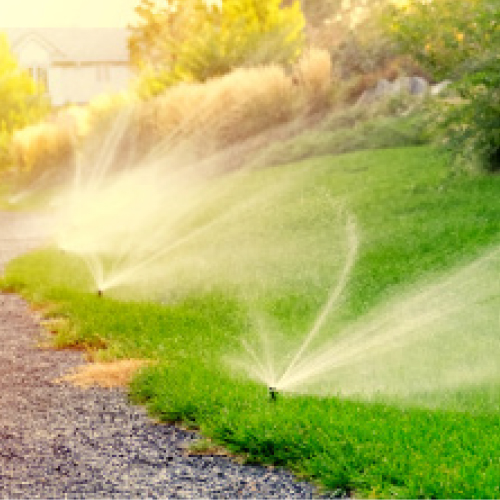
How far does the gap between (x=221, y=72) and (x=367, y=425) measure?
2318cm

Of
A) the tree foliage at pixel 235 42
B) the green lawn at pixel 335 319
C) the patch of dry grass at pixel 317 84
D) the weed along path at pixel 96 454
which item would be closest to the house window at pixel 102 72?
the tree foliage at pixel 235 42

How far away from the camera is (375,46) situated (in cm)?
2642

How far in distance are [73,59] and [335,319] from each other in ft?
171

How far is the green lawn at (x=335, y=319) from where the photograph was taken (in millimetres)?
4621

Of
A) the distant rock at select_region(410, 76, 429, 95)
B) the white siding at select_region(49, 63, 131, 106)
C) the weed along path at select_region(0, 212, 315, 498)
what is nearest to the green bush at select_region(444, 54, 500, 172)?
the weed along path at select_region(0, 212, 315, 498)

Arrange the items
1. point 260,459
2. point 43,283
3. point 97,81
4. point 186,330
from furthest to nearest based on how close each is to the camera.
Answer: point 97,81, point 43,283, point 186,330, point 260,459

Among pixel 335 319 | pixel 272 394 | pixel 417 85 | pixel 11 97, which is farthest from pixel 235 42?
pixel 272 394

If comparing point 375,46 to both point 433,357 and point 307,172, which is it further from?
point 433,357

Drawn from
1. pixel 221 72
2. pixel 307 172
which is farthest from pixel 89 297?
pixel 221 72

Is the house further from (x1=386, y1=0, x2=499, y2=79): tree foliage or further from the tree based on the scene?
(x1=386, y1=0, x2=499, y2=79): tree foliage

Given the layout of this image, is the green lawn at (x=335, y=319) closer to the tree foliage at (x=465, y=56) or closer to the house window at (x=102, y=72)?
the tree foliage at (x=465, y=56)

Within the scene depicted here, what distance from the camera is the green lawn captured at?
4.62m

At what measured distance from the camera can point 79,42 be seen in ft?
193

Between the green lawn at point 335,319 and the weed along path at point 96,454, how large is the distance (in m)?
0.20
